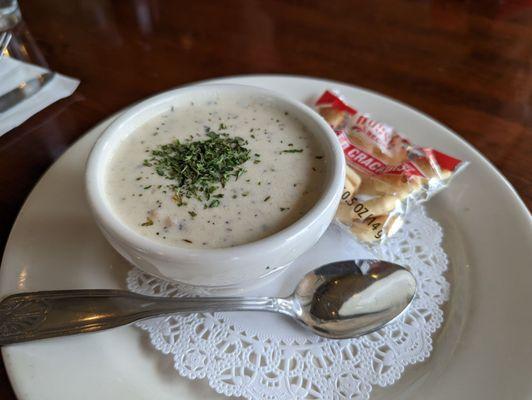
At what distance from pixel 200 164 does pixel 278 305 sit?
28cm

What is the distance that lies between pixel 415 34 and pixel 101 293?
1305 mm

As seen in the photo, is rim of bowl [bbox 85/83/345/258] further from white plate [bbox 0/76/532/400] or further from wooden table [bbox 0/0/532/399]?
wooden table [bbox 0/0/532/399]

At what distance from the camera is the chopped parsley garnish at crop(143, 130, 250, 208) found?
77 centimetres

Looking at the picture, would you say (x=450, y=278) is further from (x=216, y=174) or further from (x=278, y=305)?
(x=216, y=174)

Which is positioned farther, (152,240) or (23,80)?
(23,80)

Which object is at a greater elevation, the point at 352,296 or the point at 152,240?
the point at 152,240

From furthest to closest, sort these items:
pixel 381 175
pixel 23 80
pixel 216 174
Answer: pixel 23 80, pixel 381 175, pixel 216 174

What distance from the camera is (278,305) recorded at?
0.76 m

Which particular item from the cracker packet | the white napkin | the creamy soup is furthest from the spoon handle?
the white napkin

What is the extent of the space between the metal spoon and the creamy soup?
13cm

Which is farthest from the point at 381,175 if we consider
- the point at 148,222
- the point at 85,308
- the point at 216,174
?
the point at 85,308

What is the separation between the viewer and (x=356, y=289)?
2.62ft

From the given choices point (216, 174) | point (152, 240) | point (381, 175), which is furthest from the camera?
point (381, 175)

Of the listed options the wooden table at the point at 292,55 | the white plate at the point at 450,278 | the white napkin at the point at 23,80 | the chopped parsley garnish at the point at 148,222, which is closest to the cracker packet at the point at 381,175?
the white plate at the point at 450,278
